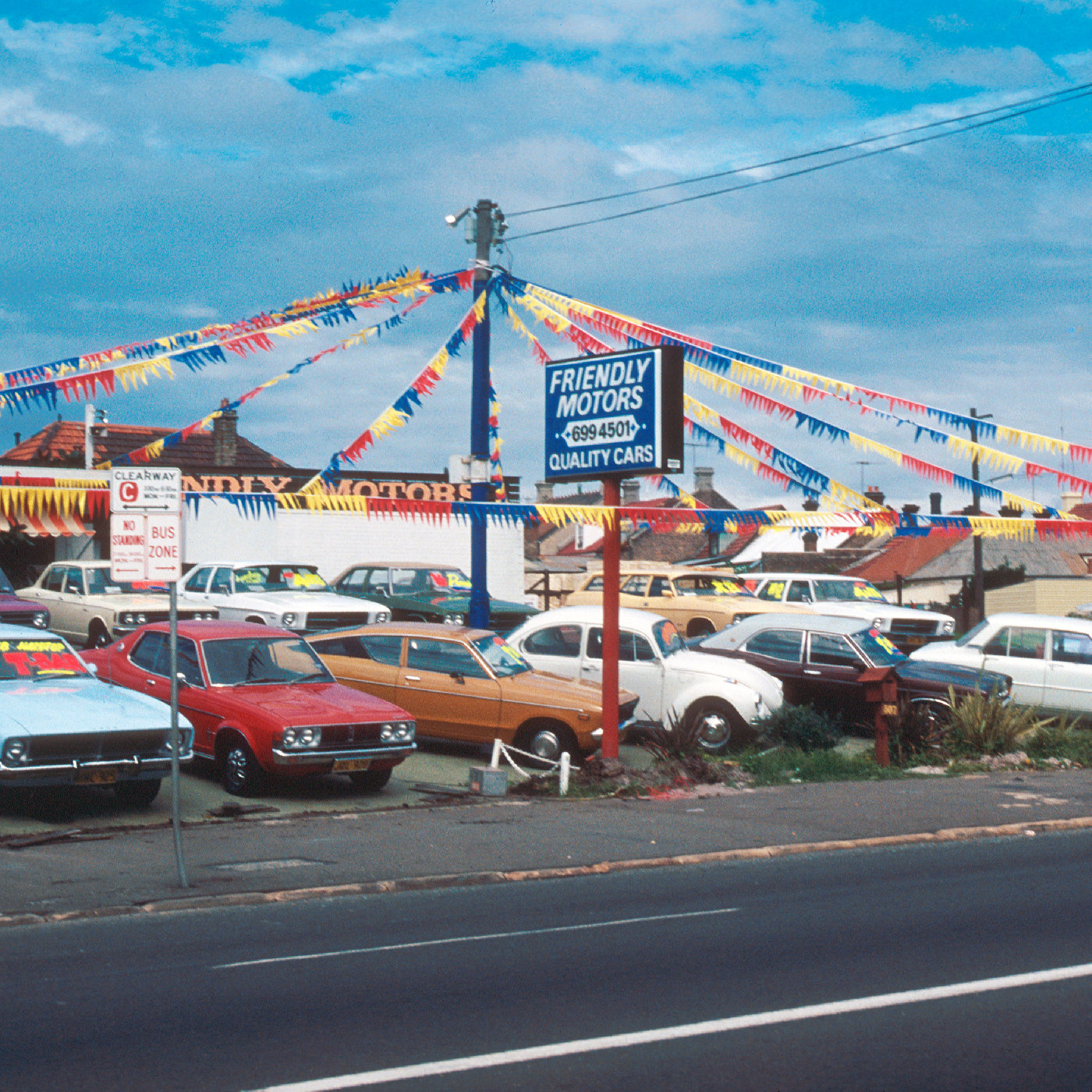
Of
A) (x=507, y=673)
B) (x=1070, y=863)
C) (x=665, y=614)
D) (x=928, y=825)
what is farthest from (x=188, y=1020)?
(x=665, y=614)

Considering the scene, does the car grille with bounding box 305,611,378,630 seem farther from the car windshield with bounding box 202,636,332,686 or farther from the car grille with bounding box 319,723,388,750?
the car grille with bounding box 319,723,388,750

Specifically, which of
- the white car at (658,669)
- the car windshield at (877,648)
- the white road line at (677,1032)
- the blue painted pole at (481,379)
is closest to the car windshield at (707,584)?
the car windshield at (877,648)

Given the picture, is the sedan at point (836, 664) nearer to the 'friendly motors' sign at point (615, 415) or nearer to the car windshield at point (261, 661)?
the 'friendly motors' sign at point (615, 415)

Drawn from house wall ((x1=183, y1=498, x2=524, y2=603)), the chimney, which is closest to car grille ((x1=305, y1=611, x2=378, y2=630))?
house wall ((x1=183, y1=498, x2=524, y2=603))

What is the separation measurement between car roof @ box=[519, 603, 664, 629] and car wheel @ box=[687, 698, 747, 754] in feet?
4.53

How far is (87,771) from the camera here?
36.6 feet

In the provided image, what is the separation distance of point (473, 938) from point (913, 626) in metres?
20.0

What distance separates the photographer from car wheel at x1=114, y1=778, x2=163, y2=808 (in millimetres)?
12039

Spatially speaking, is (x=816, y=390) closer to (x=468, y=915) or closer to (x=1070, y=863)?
(x=1070, y=863)

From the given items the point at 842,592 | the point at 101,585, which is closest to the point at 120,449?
the point at 101,585

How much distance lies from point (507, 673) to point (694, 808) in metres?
3.11

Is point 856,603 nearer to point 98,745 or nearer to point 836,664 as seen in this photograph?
point 836,664

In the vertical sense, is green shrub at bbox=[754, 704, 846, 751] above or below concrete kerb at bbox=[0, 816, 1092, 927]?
above

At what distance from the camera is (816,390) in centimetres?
1546
